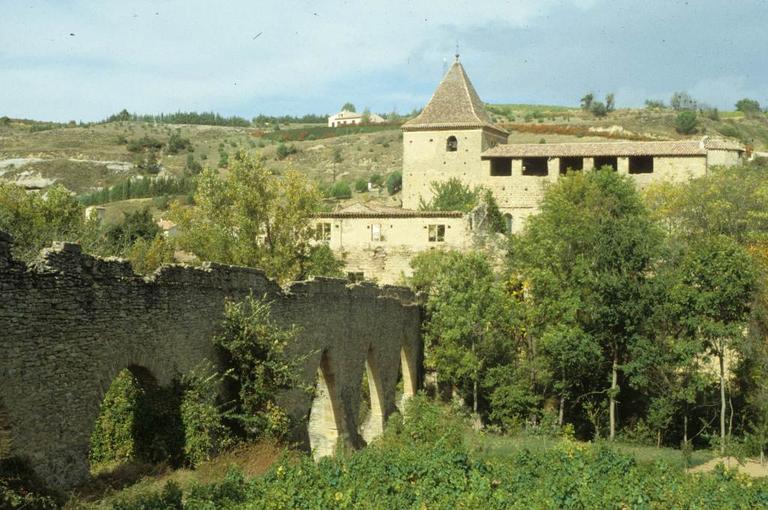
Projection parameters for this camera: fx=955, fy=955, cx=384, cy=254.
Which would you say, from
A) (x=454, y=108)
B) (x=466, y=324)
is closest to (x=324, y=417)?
(x=466, y=324)

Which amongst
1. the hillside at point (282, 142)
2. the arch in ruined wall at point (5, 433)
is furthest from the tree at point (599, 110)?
the arch in ruined wall at point (5, 433)

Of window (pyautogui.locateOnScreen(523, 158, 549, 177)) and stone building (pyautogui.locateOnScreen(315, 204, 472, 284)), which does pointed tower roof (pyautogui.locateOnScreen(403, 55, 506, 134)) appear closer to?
window (pyautogui.locateOnScreen(523, 158, 549, 177))

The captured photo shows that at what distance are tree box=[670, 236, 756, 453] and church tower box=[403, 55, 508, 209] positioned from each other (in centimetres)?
2002

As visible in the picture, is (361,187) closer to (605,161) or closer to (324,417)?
(605,161)

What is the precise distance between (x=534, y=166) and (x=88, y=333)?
40.4 metres

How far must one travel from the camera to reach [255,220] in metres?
35.7

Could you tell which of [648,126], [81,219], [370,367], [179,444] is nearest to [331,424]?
[370,367]

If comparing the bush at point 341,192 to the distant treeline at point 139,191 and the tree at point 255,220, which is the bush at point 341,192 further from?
the tree at point 255,220

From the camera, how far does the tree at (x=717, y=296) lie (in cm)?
2944

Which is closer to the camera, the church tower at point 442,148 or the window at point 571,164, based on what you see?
the church tower at point 442,148

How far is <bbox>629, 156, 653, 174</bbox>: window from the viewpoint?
49.3m

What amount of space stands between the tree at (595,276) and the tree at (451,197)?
34.9ft

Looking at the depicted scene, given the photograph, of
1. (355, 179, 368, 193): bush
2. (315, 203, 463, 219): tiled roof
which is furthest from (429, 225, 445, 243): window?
(355, 179, 368, 193): bush

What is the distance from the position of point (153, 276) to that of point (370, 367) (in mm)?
13437
